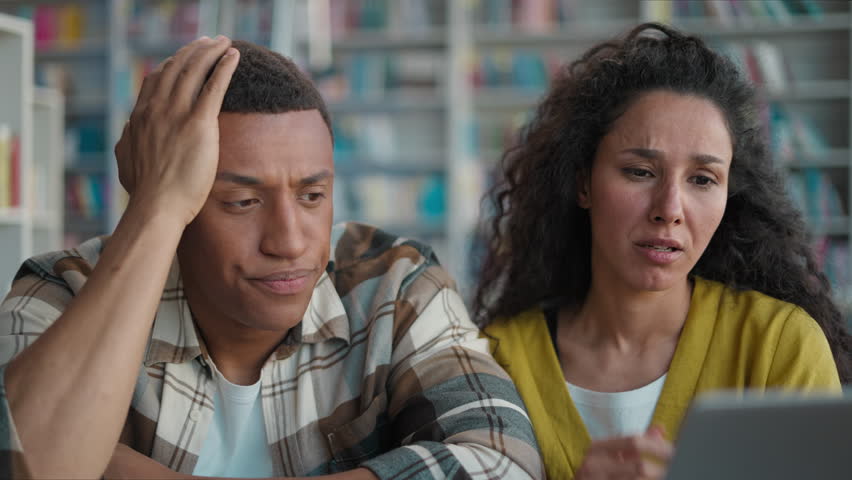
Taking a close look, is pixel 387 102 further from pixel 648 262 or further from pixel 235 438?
pixel 235 438

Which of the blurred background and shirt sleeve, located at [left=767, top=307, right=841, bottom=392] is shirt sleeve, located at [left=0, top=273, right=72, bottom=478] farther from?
the blurred background

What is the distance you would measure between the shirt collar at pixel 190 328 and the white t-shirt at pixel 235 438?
6 cm

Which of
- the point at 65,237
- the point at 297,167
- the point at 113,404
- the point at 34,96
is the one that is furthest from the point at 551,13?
the point at 113,404

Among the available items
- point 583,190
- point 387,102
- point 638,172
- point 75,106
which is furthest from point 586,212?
point 75,106

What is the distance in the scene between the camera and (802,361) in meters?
1.26

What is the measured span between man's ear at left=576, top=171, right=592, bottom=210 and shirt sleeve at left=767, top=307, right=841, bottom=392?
1.33ft

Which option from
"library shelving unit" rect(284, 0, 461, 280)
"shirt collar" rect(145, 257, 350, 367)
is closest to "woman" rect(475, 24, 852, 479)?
"shirt collar" rect(145, 257, 350, 367)

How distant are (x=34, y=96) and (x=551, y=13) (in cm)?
294

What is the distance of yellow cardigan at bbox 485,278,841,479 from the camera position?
1278 millimetres

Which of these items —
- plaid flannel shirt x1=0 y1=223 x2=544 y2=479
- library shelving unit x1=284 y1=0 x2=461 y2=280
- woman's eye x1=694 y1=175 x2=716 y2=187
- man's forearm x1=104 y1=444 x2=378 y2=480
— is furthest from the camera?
library shelving unit x1=284 y1=0 x2=461 y2=280

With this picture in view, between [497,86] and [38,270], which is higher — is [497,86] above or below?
above

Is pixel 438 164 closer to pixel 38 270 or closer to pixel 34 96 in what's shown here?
pixel 34 96

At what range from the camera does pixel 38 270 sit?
1.26 m

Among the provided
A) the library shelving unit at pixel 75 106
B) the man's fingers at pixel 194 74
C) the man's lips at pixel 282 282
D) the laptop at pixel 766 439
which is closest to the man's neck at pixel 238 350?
the man's lips at pixel 282 282
